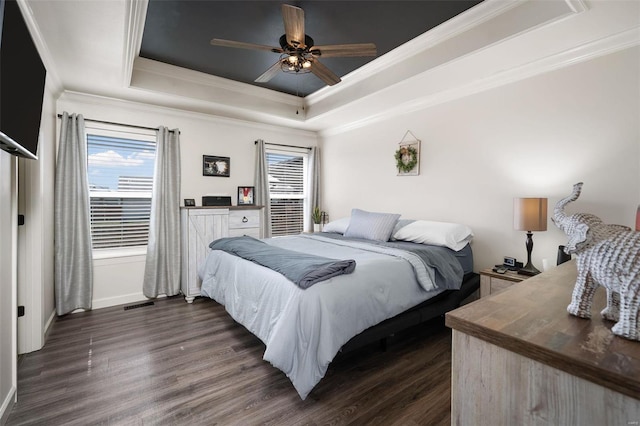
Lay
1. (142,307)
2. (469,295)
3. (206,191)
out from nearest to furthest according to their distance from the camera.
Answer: (469,295), (142,307), (206,191)

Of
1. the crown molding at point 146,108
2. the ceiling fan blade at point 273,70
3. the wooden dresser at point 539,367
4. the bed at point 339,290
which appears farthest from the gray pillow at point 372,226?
the wooden dresser at point 539,367

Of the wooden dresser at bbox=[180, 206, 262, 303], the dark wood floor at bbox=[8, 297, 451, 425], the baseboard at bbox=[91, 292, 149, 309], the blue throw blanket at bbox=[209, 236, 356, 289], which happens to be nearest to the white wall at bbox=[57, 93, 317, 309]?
the baseboard at bbox=[91, 292, 149, 309]

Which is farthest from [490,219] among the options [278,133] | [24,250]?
[24,250]

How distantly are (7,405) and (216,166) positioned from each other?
3.20 meters

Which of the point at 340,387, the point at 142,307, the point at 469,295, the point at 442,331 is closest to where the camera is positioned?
the point at 340,387

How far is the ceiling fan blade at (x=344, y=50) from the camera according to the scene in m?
2.33

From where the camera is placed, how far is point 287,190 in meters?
5.24

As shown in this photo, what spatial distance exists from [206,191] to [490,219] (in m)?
3.68

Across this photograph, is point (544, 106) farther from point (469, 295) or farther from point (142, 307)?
point (142, 307)

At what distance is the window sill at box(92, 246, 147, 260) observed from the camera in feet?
11.9

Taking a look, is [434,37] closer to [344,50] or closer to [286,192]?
[344,50]

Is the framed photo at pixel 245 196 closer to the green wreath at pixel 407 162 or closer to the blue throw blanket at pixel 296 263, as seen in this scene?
the blue throw blanket at pixel 296 263

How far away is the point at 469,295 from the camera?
10.4 ft

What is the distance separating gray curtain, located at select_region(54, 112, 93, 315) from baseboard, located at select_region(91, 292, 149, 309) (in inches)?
4.2
